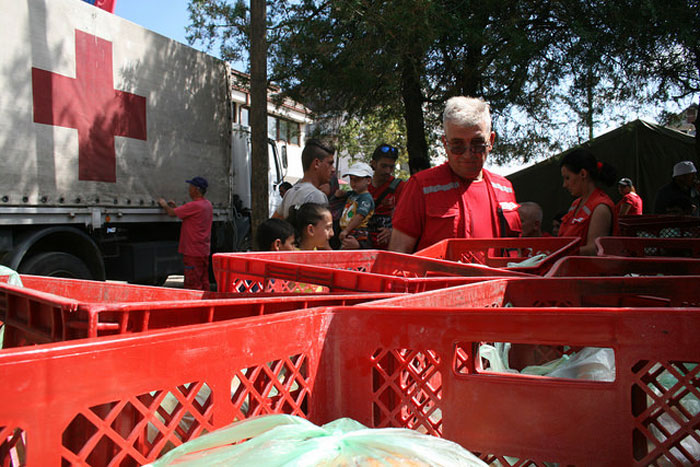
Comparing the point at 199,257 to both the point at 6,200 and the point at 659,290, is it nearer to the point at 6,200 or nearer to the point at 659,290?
the point at 6,200

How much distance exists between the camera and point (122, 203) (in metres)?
7.44

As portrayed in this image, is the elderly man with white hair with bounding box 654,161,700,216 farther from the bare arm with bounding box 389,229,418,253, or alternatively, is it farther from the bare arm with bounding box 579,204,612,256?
the bare arm with bounding box 389,229,418,253

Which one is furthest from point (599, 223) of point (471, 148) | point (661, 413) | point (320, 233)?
point (661, 413)

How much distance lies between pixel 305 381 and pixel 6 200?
593 cm

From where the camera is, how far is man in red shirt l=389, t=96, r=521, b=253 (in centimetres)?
310

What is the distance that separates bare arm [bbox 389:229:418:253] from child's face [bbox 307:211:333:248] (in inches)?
29.8

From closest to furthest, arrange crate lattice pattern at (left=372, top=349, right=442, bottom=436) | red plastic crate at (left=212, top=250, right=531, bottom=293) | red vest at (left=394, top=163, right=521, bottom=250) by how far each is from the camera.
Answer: crate lattice pattern at (left=372, top=349, right=442, bottom=436) → red plastic crate at (left=212, top=250, right=531, bottom=293) → red vest at (left=394, top=163, right=521, bottom=250)

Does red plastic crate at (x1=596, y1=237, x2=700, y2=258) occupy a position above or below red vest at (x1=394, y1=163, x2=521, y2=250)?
below

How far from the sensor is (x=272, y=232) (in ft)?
12.2

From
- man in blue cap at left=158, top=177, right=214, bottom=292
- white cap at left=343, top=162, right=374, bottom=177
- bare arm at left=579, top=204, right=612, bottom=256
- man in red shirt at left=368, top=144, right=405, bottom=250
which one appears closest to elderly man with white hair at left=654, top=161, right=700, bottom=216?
man in red shirt at left=368, top=144, right=405, bottom=250

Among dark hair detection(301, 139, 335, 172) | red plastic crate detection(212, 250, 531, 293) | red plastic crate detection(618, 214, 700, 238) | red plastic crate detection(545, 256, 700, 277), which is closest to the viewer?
red plastic crate detection(212, 250, 531, 293)

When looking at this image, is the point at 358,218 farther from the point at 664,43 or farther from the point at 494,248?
the point at 664,43

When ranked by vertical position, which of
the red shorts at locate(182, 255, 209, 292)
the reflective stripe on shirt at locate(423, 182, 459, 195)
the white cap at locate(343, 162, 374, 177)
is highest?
the white cap at locate(343, 162, 374, 177)

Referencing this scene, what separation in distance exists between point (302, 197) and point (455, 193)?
180 centimetres
